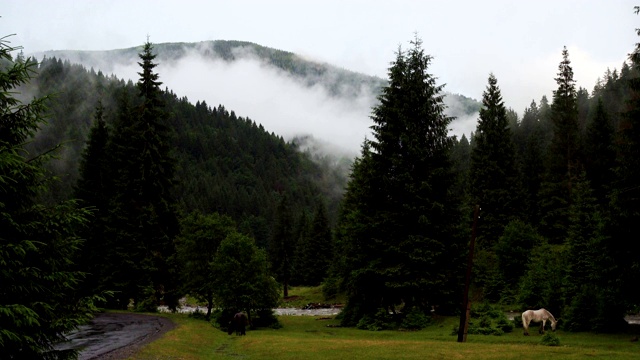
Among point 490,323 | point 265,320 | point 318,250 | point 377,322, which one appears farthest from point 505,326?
point 318,250

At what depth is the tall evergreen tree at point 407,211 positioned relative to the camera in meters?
36.7

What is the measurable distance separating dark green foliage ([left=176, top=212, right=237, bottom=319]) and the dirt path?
14.5 feet

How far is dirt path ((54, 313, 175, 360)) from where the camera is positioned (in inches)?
821

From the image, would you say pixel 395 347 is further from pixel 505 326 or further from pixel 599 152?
pixel 599 152

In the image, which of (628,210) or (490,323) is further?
(490,323)

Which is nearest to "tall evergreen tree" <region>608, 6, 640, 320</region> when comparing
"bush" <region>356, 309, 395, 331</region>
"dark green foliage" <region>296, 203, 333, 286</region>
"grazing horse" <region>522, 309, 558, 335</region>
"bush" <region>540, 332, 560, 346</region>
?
"grazing horse" <region>522, 309, 558, 335</region>

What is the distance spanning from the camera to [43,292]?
11.5 meters

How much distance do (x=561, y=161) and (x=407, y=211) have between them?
39.7 metres

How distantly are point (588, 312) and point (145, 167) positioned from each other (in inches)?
1513

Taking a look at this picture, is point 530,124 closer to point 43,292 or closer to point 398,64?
point 398,64

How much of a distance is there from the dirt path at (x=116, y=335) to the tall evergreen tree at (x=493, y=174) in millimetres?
42255

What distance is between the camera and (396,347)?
23578 millimetres

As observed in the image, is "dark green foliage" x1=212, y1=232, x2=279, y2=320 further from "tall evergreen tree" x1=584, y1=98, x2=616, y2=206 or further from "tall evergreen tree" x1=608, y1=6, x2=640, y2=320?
"tall evergreen tree" x1=584, y1=98, x2=616, y2=206

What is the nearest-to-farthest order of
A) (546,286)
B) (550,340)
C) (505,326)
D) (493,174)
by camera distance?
(550,340) → (505,326) → (546,286) → (493,174)
